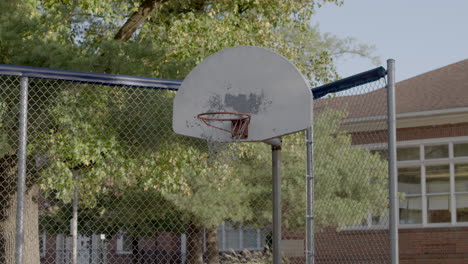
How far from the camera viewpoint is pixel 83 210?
25.8 m

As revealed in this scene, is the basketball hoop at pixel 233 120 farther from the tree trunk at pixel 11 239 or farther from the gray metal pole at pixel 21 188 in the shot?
the tree trunk at pixel 11 239

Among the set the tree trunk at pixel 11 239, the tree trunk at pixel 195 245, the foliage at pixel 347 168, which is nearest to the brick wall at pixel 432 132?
the tree trunk at pixel 195 245

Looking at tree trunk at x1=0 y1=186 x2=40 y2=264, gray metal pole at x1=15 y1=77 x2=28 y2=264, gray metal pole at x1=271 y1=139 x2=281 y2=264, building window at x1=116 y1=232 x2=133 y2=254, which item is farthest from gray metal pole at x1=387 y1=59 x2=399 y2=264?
building window at x1=116 y1=232 x2=133 y2=254

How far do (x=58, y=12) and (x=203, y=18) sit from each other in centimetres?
415

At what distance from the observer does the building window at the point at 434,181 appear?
68.7 feet

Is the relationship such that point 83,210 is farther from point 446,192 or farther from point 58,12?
point 58,12

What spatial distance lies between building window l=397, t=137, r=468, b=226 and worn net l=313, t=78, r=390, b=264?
41.2 feet

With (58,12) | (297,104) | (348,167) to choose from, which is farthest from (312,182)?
(58,12)

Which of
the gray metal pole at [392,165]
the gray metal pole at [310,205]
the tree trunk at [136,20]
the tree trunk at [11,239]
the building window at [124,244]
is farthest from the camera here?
the building window at [124,244]

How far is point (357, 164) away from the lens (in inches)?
326

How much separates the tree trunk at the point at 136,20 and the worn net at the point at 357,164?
229 inches

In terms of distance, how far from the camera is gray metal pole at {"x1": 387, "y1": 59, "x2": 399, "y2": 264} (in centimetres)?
726

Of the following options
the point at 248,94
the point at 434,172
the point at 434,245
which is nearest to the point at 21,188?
the point at 248,94

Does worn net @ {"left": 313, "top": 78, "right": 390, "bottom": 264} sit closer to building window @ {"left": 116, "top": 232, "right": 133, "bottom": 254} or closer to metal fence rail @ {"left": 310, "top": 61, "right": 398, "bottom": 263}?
metal fence rail @ {"left": 310, "top": 61, "right": 398, "bottom": 263}
